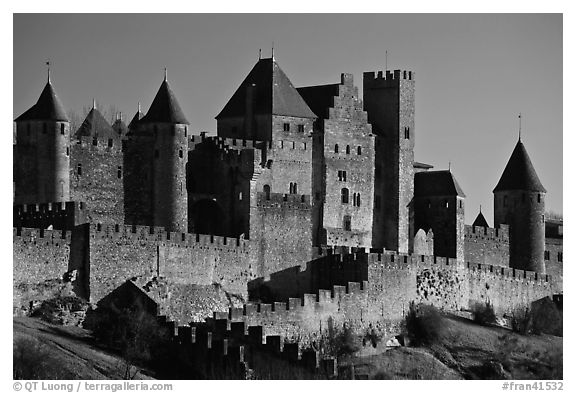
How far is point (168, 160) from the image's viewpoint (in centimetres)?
10169

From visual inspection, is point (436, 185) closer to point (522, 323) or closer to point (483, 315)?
point (522, 323)

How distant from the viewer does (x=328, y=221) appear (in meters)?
108

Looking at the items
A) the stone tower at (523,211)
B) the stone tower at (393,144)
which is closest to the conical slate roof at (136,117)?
the stone tower at (393,144)

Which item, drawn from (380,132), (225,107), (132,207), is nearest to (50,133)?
(132,207)

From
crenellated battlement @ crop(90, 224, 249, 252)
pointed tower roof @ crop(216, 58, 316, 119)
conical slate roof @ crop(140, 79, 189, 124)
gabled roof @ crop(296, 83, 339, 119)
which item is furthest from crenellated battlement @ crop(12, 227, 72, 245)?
gabled roof @ crop(296, 83, 339, 119)

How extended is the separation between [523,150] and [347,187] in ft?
38.0

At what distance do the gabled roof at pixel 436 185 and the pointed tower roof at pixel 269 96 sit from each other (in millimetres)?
8363

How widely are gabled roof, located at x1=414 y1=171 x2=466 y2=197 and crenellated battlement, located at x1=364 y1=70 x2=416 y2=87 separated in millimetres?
4761

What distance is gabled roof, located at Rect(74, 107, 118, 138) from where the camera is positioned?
10369 centimetres

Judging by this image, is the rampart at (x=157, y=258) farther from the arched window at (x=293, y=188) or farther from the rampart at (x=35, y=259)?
the arched window at (x=293, y=188)

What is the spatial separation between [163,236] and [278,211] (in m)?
7.95
